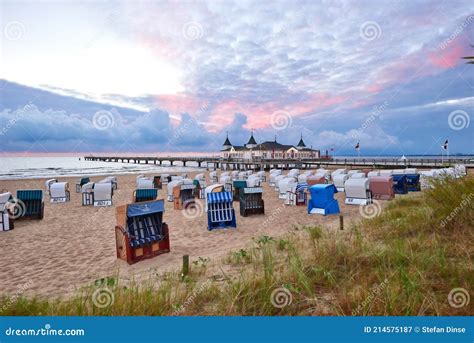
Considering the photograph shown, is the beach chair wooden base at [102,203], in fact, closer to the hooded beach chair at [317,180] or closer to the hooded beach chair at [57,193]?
the hooded beach chair at [57,193]

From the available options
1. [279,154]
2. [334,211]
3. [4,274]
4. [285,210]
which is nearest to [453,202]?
[334,211]

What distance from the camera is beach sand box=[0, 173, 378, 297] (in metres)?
5.96

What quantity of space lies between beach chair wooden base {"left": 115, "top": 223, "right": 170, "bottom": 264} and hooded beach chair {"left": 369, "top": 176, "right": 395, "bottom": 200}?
13630mm

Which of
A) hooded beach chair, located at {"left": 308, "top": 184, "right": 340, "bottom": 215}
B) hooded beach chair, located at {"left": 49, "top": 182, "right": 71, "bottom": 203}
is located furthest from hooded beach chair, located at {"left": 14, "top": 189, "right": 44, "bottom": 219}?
hooded beach chair, located at {"left": 308, "top": 184, "right": 340, "bottom": 215}

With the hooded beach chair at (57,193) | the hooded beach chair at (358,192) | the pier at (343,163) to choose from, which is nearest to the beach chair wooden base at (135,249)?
the hooded beach chair at (358,192)

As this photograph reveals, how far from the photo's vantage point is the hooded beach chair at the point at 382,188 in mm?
16298

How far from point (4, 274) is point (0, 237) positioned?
4.72m

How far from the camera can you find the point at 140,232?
7.51m

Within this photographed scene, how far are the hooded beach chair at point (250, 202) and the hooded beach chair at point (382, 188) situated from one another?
307 inches

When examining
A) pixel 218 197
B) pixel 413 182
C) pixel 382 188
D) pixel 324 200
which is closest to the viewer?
pixel 218 197

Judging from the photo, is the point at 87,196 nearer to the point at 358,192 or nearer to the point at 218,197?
the point at 218,197

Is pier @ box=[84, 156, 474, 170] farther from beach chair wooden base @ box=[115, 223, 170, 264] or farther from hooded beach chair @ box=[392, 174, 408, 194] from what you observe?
beach chair wooden base @ box=[115, 223, 170, 264]

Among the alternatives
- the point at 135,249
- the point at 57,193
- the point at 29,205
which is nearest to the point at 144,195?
the point at 29,205

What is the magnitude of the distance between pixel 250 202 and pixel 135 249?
7.01 meters
